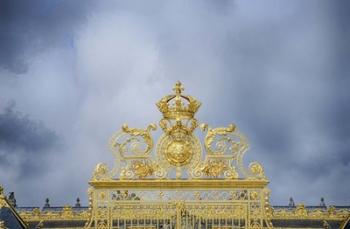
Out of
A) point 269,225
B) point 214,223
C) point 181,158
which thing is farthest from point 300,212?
point 181,158

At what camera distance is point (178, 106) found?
11891mm

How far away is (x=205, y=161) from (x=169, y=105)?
1236 millimetres

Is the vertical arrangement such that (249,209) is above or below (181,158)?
below

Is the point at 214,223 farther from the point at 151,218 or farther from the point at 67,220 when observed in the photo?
the point at 67,220

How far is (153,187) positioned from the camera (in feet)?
38.9

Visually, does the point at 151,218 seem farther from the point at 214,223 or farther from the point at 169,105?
the point at 169,105

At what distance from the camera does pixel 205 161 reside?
38.7 ft

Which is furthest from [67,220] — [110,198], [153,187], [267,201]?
[267,201]

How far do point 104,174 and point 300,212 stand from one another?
12.4 ft

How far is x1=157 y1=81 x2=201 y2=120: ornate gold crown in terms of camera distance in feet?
39.0

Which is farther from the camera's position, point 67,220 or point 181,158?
point 67,220

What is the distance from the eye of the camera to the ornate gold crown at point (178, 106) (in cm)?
1189

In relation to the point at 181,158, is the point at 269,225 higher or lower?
lower

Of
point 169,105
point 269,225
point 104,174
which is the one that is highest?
point 169,105
